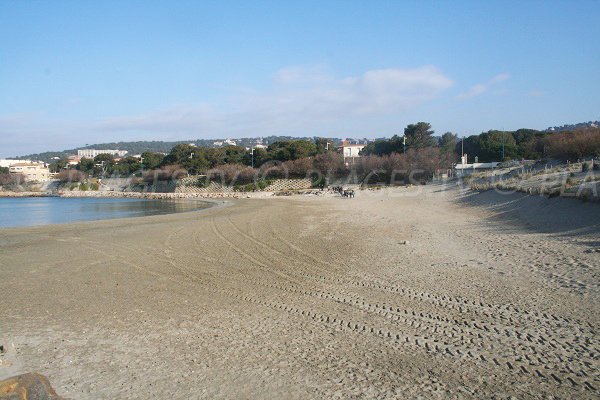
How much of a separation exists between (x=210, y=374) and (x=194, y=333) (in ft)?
4.75

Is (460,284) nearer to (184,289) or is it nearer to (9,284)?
(184,289)

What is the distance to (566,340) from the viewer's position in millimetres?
5785

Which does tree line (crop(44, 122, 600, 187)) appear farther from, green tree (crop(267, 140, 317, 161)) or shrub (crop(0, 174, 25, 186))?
shrub (crop(0, 174, 25, 186))

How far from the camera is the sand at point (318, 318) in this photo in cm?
502

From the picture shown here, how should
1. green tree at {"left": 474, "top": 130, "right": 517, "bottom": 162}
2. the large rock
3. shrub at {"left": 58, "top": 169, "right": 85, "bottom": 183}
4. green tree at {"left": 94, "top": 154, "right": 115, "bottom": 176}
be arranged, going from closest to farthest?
the large rock, green tree at {"left": 474, "top": 130, "right": 517, "bottom": 162}, shrub at {"left": 58, "top": 169, "right": 85, "bottom": 183}, green tree at {"left": 94, "top": 154, "right": 115, "bottom": 176}

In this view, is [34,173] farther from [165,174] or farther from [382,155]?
[382,155]

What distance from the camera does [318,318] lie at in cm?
708

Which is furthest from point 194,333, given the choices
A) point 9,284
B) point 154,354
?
point 9,284

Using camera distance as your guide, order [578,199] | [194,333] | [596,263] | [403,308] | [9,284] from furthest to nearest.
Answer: [578,199], [9,284], [596,263], [403,308], [194,333]

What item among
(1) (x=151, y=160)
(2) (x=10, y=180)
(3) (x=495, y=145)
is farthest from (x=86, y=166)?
(3) (x=495, y=145)

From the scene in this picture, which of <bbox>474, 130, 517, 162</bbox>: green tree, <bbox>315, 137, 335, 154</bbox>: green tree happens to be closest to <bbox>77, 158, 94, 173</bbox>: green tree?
<bbox>315, 137, 335, 154</bbox>: green tree

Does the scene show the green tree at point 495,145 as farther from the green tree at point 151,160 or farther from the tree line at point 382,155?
the green tree at point 151,160

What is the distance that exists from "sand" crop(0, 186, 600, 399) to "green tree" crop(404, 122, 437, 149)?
55.8 meters

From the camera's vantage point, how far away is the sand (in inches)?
198
